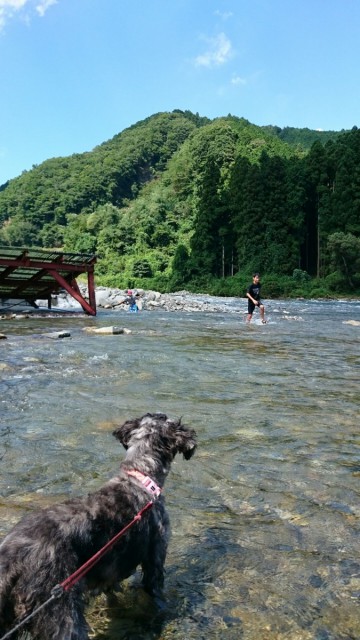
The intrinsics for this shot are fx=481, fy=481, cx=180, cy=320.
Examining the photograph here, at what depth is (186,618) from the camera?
2.89 m

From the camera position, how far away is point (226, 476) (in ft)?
16.0

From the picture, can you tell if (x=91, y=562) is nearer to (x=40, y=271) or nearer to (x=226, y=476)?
(x=226, y=476)

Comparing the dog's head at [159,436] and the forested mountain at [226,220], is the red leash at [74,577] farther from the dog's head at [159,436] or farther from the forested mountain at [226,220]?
the forested mountain at [226,220]

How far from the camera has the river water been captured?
2936 millimetres

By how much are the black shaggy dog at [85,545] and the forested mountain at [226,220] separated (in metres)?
50.4

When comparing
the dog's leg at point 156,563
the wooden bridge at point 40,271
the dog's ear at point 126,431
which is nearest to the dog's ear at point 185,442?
the dog's ear at point 126,431

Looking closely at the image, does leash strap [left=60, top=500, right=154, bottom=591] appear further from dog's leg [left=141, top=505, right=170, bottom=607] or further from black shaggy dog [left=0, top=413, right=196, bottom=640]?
dog's leg [left=141, top=505, right=170, bottom=607]

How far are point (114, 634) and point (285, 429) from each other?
403 cm

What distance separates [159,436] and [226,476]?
1.77 m

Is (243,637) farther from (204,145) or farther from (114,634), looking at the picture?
(204,145)

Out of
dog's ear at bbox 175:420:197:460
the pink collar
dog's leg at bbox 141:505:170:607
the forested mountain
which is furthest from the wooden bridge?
the forested mountain

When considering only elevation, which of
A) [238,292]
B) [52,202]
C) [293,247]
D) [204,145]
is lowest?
[238,292]

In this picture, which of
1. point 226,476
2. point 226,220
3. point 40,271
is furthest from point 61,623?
point 226,220

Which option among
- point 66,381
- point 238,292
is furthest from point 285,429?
point 238,292
